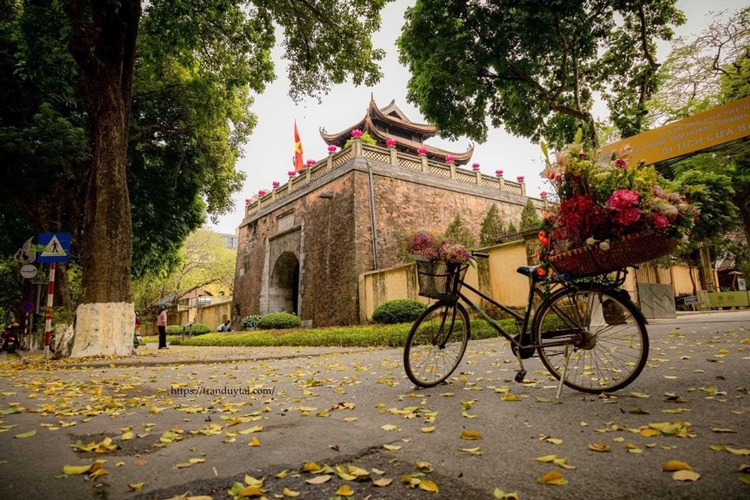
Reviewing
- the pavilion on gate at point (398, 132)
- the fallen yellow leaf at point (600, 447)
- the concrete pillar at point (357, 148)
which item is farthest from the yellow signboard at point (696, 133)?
the pavilion on gate at point (398, 132)

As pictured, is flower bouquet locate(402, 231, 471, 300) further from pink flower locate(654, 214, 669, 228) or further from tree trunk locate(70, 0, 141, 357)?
tree trunk locate(70, 0, 141, 357)

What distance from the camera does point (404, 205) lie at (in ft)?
56.3

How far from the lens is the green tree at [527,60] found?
8.56 meters

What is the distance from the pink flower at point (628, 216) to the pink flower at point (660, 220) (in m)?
0.09

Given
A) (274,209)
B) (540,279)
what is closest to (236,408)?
(540,279)

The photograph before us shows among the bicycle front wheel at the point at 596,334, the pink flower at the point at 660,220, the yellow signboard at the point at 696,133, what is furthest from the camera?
the yellow signboard at the point at 696,133

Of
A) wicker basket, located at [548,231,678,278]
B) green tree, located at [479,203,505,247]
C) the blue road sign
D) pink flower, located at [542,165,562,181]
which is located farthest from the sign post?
green tree, located at [479,203,505,247]

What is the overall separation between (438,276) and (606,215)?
4.26 feet

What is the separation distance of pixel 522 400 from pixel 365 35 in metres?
10.1

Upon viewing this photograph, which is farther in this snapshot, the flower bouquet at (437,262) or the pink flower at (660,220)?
the flower bouquet at (437,262)

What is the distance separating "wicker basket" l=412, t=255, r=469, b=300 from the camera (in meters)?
3.38

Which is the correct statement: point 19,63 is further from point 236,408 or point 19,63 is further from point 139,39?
point 236,408

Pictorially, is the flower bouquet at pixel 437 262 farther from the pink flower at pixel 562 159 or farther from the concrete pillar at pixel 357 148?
the concrete pillar at pixel 357 148

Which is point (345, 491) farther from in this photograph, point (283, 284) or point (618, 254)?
point (283, 284)
